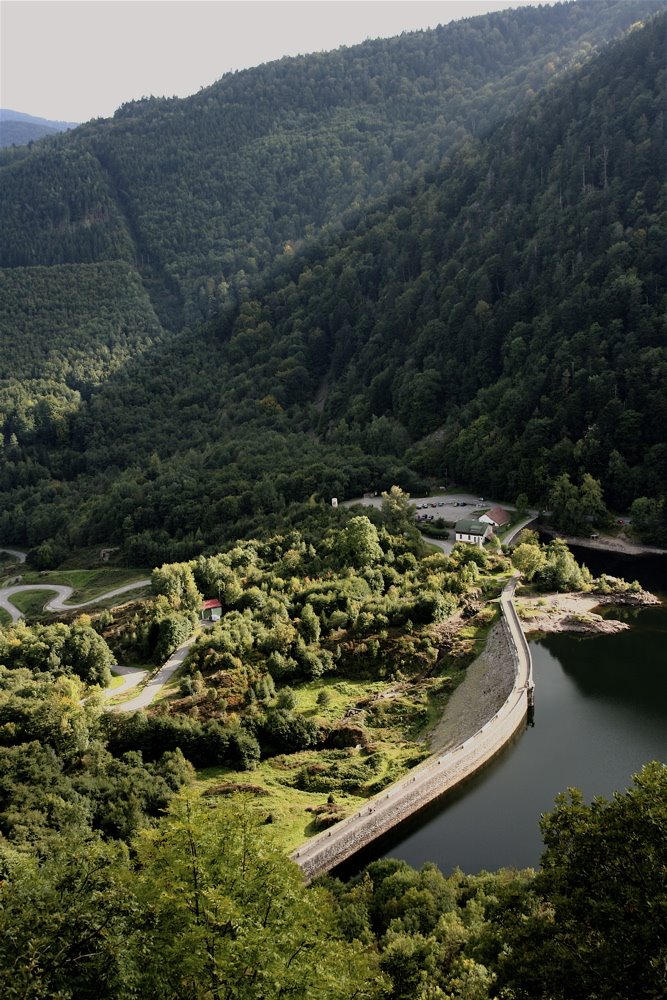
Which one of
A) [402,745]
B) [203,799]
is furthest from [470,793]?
[203,799]

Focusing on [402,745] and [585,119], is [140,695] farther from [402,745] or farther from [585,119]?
[585,119]

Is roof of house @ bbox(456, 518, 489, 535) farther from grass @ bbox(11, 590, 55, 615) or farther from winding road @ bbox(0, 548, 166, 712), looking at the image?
grass @ bbox(11, 590, 55, 615)

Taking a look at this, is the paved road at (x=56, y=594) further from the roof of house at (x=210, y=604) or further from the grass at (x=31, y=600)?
the roof of house at (x=210, y=604)

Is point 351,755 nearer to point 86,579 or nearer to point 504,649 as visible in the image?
point 504,649

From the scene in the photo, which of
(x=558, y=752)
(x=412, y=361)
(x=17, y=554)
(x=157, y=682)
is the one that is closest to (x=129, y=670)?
(x=157, y=682)

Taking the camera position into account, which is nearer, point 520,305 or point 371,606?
point 371,606

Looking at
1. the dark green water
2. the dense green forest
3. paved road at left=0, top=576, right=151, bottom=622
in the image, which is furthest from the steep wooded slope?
paved road at left=0, top=576, right=151, bottom=622
